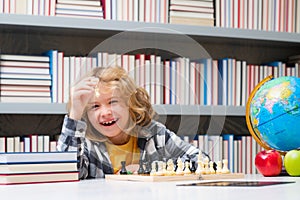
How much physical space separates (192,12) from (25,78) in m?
0.88

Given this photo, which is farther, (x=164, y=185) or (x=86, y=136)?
(x=86, y=136)

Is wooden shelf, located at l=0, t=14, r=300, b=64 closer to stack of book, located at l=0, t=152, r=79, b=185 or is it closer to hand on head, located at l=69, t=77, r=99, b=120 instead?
hand on head, located at l=69, t=77, r=99, b=120

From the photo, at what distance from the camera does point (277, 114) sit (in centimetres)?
219

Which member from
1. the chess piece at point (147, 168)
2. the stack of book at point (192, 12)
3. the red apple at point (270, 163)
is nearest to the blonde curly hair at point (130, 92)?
the chess piece at point (147, 168)

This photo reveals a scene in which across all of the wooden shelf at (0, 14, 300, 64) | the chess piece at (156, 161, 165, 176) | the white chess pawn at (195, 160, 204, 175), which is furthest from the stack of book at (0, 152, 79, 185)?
the wooden shelf at (0, 14, 300, 64)

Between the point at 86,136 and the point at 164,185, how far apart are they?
599 millimetres

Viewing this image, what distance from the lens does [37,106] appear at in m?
2.88

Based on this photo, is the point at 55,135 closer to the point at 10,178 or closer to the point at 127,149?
the point at 127,149

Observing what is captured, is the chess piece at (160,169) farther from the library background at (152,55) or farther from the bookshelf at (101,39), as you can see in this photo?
the bookshelf at (101,39)

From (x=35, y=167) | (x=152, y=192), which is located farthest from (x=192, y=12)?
(x=152, y=192)

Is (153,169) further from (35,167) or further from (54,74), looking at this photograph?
(54,74)

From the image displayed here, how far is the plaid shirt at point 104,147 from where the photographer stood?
204 cm

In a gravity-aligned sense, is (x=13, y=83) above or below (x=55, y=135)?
above

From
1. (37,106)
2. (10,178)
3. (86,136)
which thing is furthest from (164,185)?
(37,106)
